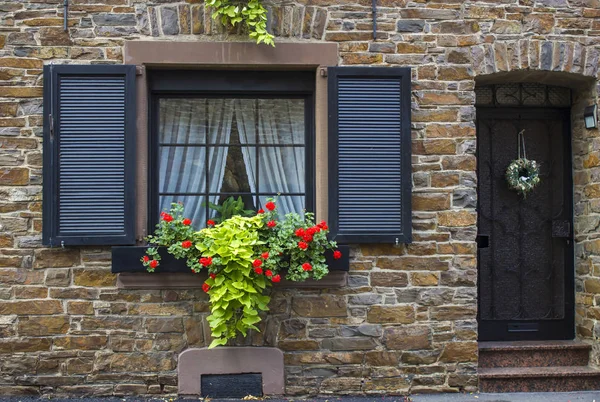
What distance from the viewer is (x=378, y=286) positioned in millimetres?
5961

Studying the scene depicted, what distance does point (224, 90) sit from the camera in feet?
19.9

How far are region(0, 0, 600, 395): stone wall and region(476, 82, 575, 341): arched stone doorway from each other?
24.9 inches

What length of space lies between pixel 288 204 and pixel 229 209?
0.54m

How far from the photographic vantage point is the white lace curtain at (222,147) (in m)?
Result: 6.14

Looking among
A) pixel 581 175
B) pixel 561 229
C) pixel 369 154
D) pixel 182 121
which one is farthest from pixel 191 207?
pixel 581 175

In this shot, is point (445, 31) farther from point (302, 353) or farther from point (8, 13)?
point (8, 13)

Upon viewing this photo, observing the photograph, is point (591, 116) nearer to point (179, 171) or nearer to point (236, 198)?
point (236, 198)

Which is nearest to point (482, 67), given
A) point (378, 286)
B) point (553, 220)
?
point (553, 220)

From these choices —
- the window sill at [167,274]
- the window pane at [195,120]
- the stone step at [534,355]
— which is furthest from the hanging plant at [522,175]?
the window pane at [195,120]

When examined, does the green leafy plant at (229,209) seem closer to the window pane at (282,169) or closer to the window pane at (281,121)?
the window pane at (282,169)

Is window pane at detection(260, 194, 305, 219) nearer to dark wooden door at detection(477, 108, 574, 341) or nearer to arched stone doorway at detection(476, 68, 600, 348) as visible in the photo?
dark wooden door at detection(477, 108, 574, 341)

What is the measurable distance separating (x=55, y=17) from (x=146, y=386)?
10.5 feet

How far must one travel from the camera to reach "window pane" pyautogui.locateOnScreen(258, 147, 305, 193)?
6.19 m

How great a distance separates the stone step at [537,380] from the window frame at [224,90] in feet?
7.14
